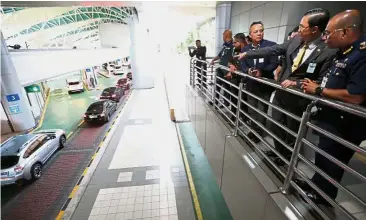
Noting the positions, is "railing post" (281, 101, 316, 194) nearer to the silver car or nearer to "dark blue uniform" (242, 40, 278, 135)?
"dark blue uniform" (242, 40, 278, 135)

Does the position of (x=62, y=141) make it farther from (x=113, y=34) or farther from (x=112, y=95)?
(x=113, y=34)

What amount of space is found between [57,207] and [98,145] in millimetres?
3728

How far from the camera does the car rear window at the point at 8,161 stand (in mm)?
6366

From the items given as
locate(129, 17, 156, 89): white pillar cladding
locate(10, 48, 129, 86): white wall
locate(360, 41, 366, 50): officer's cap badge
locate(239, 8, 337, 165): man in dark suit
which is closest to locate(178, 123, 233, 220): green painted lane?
locate(239, 8, 337, 165): man in dark suit

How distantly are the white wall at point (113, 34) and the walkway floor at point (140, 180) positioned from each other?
2460 cm

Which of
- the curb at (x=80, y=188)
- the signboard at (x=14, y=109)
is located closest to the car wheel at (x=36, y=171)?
the curb at (x=80, y=188)

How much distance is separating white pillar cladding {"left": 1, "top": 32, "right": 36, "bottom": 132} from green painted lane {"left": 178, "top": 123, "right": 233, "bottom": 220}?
9431 millimetres

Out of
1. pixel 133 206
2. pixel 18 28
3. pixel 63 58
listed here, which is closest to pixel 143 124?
pixel 63 58

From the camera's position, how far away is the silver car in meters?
6.23

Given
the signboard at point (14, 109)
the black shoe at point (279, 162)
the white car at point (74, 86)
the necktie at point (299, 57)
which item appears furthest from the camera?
the white car at point (74, 86)

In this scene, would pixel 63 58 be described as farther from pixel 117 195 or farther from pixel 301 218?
pixel 301 218

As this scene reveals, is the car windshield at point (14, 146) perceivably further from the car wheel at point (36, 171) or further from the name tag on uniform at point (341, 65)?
the name tag on uniform at point (341, 65)

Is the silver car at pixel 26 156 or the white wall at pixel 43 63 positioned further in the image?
the white wall at pixel 43 63

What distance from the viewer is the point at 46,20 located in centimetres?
1828
